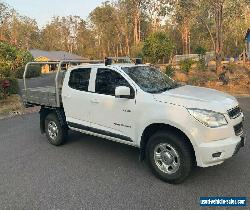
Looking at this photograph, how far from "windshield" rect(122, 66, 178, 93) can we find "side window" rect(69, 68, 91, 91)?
94 cm

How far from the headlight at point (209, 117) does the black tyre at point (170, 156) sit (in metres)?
0.45

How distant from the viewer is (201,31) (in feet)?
211

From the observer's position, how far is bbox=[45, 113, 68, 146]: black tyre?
273 inches

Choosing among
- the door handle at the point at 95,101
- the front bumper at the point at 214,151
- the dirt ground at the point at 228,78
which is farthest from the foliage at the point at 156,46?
the front bumper at the point at 214,151

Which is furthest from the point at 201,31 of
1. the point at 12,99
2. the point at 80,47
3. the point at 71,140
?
the point at 71,140

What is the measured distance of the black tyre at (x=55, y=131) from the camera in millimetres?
6926

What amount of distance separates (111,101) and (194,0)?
67.8 ft

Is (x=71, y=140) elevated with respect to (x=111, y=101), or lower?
lower

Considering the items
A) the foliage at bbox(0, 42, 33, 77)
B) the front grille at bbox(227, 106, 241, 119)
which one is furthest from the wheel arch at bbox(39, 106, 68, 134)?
the foliage at bbox(0, 42, 33, 77)

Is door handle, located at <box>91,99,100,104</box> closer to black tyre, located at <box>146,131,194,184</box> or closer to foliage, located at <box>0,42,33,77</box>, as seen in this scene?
black tyre, located at <box>146,131,194,184</box>

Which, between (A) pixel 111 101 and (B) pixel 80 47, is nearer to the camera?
(A) pixel 111 101

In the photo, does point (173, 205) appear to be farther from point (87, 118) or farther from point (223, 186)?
point (87, 118)

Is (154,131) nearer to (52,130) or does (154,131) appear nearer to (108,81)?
(108,81)

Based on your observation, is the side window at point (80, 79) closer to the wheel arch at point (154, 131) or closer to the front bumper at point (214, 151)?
the wheel arch at point (154, 131)
